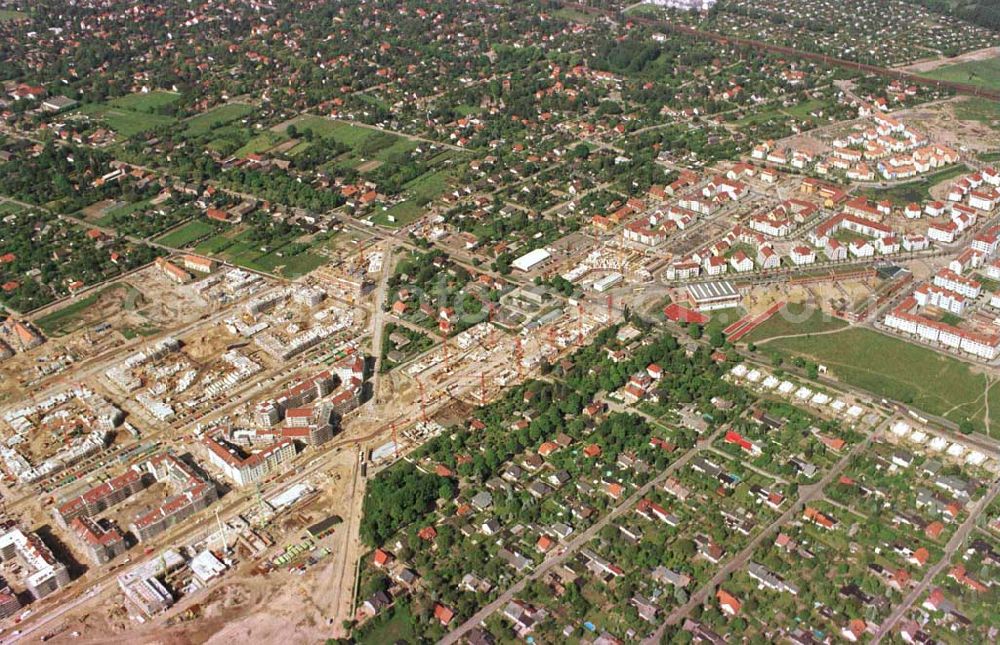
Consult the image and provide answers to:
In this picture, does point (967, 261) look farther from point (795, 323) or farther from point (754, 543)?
point (754, 543)

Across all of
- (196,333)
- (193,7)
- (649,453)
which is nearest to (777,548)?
(649,453)

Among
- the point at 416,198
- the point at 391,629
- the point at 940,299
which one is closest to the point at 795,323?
the point at 940,299

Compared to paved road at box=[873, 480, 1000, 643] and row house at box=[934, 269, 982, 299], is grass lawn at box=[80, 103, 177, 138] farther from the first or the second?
paved road at box=[873, 480, 1000, 643]

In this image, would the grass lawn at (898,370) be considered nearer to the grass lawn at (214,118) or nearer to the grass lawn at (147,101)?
the grass lawn at (214,118)

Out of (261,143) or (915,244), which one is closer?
(915,244)

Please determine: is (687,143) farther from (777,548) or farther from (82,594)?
(82,594)

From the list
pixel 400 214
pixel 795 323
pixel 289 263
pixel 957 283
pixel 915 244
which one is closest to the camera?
pixel 795 323
